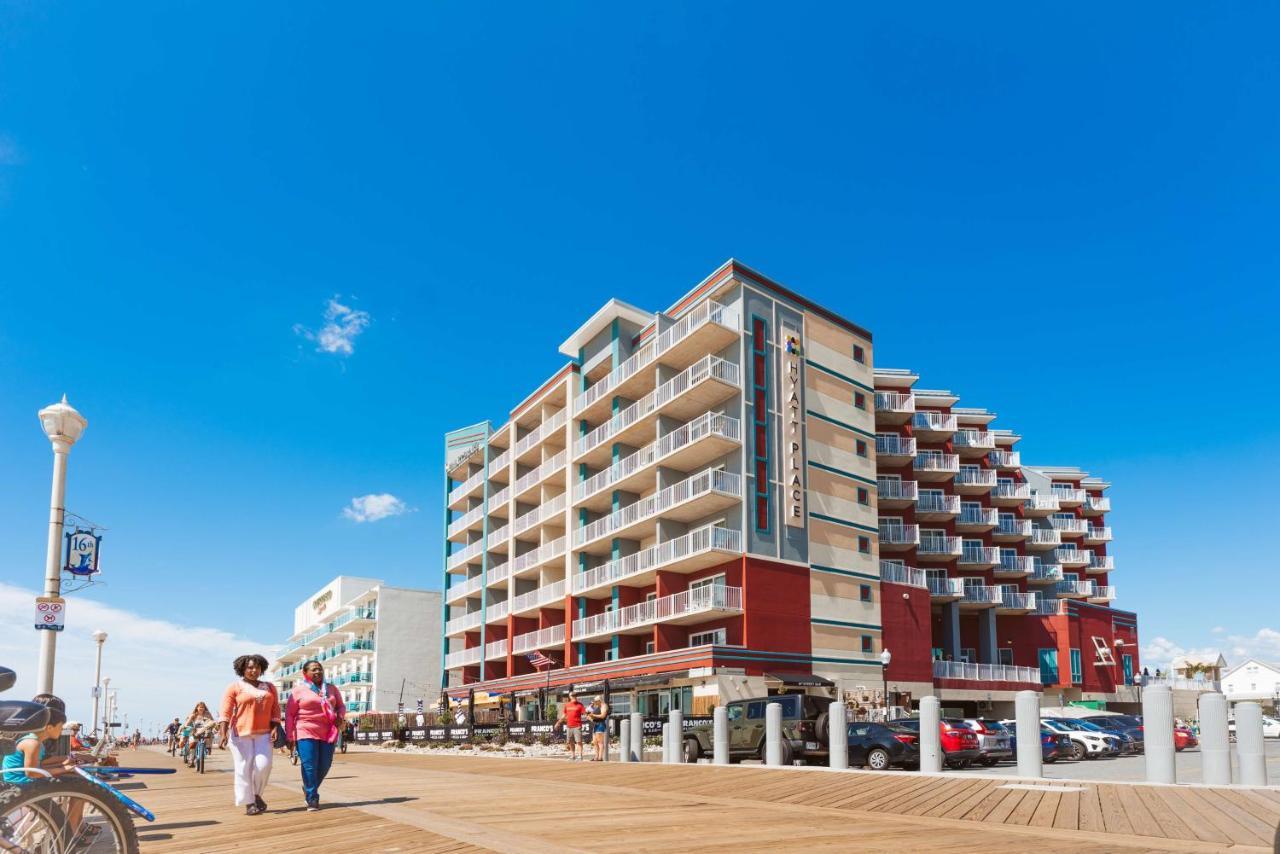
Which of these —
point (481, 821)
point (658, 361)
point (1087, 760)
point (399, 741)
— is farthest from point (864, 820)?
point (399, 741)

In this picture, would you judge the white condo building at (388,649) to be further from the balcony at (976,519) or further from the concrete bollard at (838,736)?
the concrete bollard at (838,736)

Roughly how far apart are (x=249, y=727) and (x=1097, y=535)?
238ft

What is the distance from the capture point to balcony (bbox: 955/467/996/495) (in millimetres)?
58625

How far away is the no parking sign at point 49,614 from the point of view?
1549 cm

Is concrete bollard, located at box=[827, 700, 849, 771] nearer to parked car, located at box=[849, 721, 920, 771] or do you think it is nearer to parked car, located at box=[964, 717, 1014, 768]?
parked car, located at box=[849, 721, 920, 771]

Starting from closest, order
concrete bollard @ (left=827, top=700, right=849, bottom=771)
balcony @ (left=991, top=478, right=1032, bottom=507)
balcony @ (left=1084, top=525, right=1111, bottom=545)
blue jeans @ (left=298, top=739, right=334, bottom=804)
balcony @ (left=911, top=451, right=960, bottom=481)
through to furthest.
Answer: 1. blue jeans @ (left=298, top=739, right=334, bottom=804)
2. concrete bollard @ (left=827, top=700, right=849, bottom=771)
3. balcony @ (left=911, top=451, right=960, bottom=481)
4. balcony @ (left=991, top=478, right=1032, bottom=507)
5. balcony @ (left=1084, top=525, right=1111, bottom=545)

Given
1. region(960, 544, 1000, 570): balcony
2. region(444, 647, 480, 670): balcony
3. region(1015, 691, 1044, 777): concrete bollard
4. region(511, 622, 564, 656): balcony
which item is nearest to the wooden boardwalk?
region(1015, 691, 1044, 777): concrete bollard

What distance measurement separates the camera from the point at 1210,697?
40.4 feet

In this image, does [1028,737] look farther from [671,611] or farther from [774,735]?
[671,611]

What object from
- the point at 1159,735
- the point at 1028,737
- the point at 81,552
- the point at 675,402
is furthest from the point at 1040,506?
the point at 81,552

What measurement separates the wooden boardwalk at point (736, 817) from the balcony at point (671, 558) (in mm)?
23324

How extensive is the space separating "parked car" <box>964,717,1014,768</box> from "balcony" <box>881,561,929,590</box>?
71.5 feet

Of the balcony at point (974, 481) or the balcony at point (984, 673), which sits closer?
the balcony at point (984, 673)

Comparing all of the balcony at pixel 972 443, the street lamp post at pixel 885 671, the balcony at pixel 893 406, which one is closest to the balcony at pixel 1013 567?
the balcony at pixel 972 443
